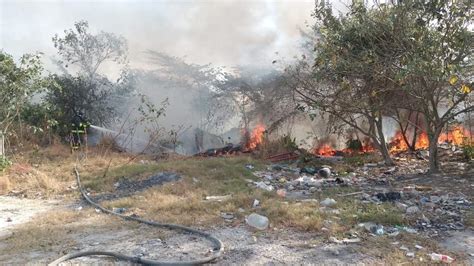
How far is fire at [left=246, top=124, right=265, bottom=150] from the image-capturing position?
1028 centimetres

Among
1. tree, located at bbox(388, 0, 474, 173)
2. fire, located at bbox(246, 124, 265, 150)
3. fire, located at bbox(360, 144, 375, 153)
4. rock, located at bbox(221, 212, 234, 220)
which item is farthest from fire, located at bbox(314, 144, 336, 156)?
rock, located at bbox(221, 212, 234, 220)

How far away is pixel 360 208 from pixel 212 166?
3.59 meters

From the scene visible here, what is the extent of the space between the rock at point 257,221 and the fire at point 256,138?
5954 mm

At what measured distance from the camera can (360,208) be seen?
174 inches

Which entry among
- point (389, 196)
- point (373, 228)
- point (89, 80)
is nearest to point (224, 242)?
point (373, 228)

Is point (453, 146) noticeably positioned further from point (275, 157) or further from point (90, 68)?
point (90, 68)

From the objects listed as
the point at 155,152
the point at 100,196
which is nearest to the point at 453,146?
the point at 155,152

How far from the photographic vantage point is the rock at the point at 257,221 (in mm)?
3836

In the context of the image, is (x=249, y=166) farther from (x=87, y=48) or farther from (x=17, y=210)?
(x=87, y=48)

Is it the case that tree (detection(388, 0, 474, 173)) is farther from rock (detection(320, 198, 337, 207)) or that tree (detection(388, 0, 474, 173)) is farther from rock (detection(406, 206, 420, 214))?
rock (detection(320, 198, 337, 207))

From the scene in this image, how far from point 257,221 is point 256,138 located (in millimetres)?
6762

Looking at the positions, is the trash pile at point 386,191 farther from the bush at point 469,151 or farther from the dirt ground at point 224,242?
the bush at point 469,151

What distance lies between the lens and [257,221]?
3.89m

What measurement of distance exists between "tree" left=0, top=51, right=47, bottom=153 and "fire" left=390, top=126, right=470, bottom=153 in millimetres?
8107
